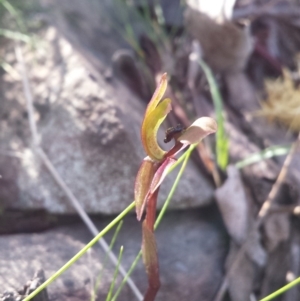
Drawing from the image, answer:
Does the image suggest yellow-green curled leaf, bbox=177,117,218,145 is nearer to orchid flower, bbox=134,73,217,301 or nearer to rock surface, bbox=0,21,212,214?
orchid flower, bbox=134,73,217,301

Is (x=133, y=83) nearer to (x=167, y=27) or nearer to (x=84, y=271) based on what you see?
(x=167, y=27)

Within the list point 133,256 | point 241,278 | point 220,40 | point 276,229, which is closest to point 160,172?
point 133,256

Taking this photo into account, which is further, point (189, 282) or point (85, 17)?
point (85, 17)

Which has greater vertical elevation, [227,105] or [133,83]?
[133,83]

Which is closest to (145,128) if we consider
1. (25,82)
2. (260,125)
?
(25,82)

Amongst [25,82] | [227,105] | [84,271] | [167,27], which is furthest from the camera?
[167,27]

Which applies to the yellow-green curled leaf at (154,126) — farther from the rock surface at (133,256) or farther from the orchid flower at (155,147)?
the rock surface at (133,256)

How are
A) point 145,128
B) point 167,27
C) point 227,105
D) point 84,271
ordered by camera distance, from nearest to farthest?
point 145,128 < point 84,271 < point 227,105 < point 167,27
